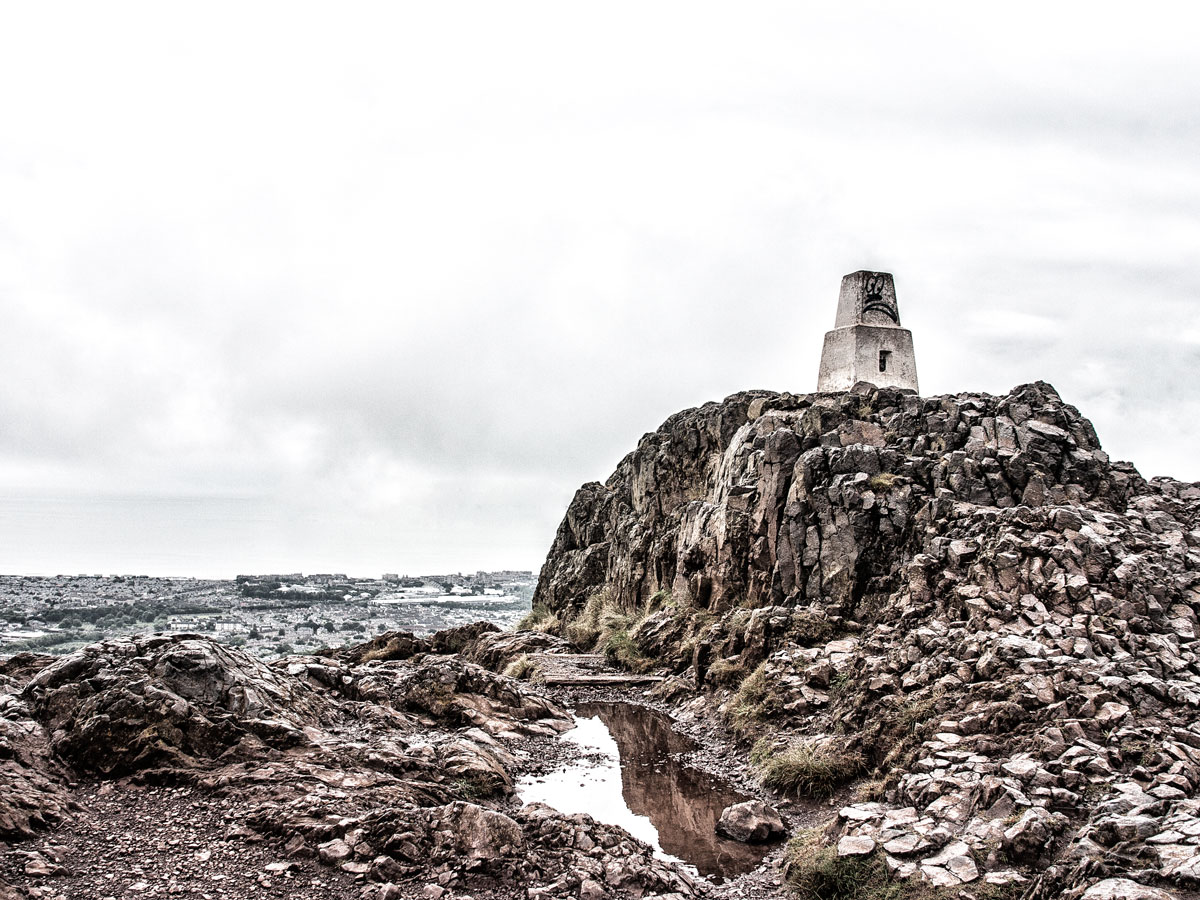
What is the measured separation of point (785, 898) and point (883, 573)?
12.6 m

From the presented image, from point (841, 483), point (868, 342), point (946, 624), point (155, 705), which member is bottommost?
point (155, 705)

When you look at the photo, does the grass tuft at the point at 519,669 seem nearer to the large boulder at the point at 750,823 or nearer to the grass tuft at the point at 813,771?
the grass tuft at the point at 813,771

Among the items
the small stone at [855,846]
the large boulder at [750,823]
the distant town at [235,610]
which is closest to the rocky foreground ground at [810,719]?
the small stone at [855,846]

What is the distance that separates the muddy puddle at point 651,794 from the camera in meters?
12.0

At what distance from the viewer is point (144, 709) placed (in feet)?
40.8

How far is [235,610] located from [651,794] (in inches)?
2097

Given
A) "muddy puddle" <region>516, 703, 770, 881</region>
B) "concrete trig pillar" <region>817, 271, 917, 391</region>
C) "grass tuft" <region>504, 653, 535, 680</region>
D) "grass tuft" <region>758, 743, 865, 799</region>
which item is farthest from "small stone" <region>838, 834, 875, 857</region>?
"concrete trig pillar" <region>817, 271, 917, 391</region>

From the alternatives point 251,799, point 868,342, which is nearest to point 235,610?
point 868,342

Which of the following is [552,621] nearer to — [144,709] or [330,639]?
[330,639]

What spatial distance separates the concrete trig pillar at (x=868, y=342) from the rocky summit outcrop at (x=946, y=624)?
2.38m

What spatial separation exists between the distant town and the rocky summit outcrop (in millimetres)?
12039

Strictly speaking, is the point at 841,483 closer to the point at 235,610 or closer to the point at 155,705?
the point at 155,705

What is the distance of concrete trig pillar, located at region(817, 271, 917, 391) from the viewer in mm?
31359

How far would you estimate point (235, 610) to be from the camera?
197 feet
